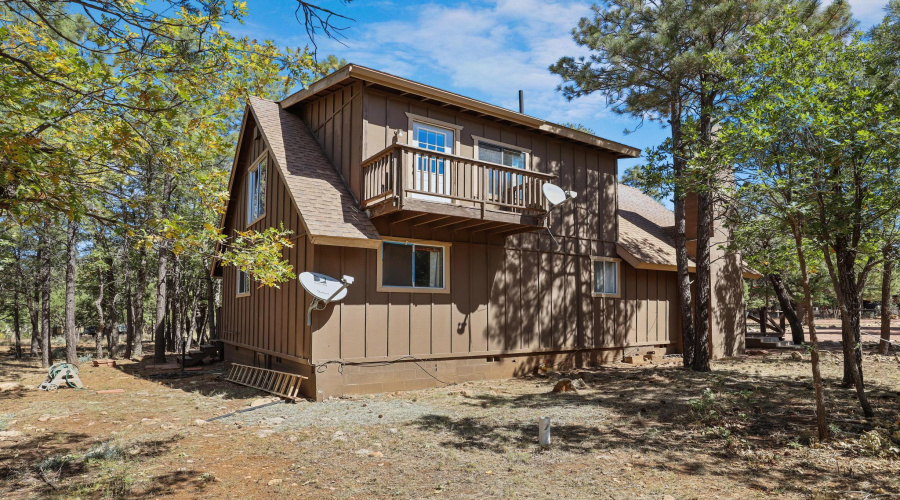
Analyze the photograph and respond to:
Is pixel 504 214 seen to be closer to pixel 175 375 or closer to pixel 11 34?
pixel 11 34

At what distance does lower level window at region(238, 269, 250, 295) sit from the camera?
47.0ft

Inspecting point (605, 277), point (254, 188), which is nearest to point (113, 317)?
point (254, 188)

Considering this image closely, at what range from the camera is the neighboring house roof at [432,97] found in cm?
1048

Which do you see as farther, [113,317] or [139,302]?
[113,317]

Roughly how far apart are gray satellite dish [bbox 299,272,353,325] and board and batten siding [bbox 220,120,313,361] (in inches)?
23.5

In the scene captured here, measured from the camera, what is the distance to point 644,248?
15422 mm

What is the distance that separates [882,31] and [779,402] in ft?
19.5

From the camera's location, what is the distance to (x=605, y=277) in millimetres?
14531

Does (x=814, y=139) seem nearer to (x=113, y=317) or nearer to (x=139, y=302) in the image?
(x=139, y=302)

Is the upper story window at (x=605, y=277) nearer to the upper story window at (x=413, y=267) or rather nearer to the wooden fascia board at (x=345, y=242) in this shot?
the upper story window at (x=413, y=267)

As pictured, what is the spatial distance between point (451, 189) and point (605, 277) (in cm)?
612

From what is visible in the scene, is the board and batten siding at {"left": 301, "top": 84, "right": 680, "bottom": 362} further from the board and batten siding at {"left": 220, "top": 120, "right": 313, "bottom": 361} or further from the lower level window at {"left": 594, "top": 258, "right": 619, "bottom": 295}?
the board and batten siding at {"left": 220, "top": 120, "right": 313, "bottom": 361}

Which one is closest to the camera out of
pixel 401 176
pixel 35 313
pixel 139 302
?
pixel 401 176

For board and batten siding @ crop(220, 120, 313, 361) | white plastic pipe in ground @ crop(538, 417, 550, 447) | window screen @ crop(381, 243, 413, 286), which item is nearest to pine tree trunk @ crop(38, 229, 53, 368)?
board and batten siding @ crop(220, 120, 313, 361)
